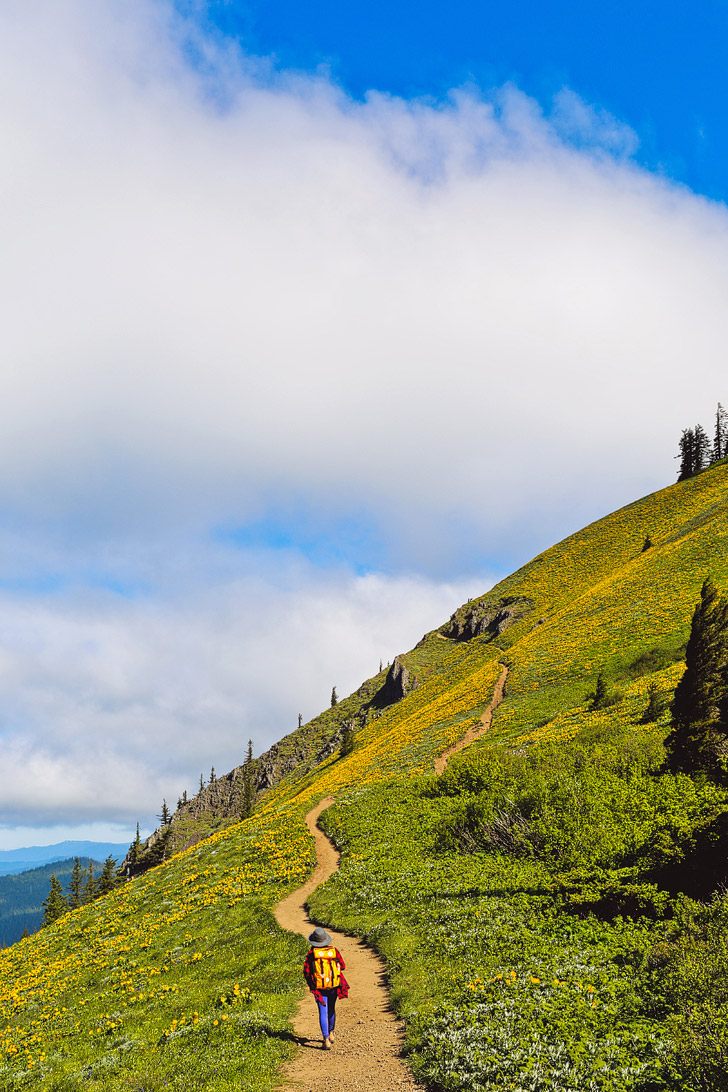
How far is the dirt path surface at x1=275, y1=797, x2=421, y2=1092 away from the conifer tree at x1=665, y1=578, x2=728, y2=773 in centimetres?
1087

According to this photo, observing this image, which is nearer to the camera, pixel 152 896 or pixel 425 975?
pixel 425 975

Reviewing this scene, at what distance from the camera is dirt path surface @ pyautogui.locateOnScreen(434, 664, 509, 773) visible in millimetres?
39844

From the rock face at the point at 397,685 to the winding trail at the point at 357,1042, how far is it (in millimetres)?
67844

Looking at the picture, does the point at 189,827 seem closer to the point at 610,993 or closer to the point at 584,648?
the point at 584,648

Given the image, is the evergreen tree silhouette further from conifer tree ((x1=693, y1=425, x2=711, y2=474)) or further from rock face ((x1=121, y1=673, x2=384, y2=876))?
rock face ((x1=121, y1=673, x2=384, y2=876))

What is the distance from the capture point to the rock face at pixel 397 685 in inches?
3322

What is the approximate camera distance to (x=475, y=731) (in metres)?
44.7

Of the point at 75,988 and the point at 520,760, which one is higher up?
the point at 520,760

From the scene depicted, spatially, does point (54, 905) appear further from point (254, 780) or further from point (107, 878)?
point (254, 780)

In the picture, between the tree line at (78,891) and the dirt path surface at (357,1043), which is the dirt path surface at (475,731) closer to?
the dirt path surface at (357,1043)

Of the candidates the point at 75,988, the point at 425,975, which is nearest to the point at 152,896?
the point at 75,988

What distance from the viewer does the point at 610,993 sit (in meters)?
9.94

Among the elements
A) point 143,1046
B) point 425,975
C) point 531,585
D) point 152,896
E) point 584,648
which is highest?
point 531,585

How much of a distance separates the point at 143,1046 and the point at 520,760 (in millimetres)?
17961
